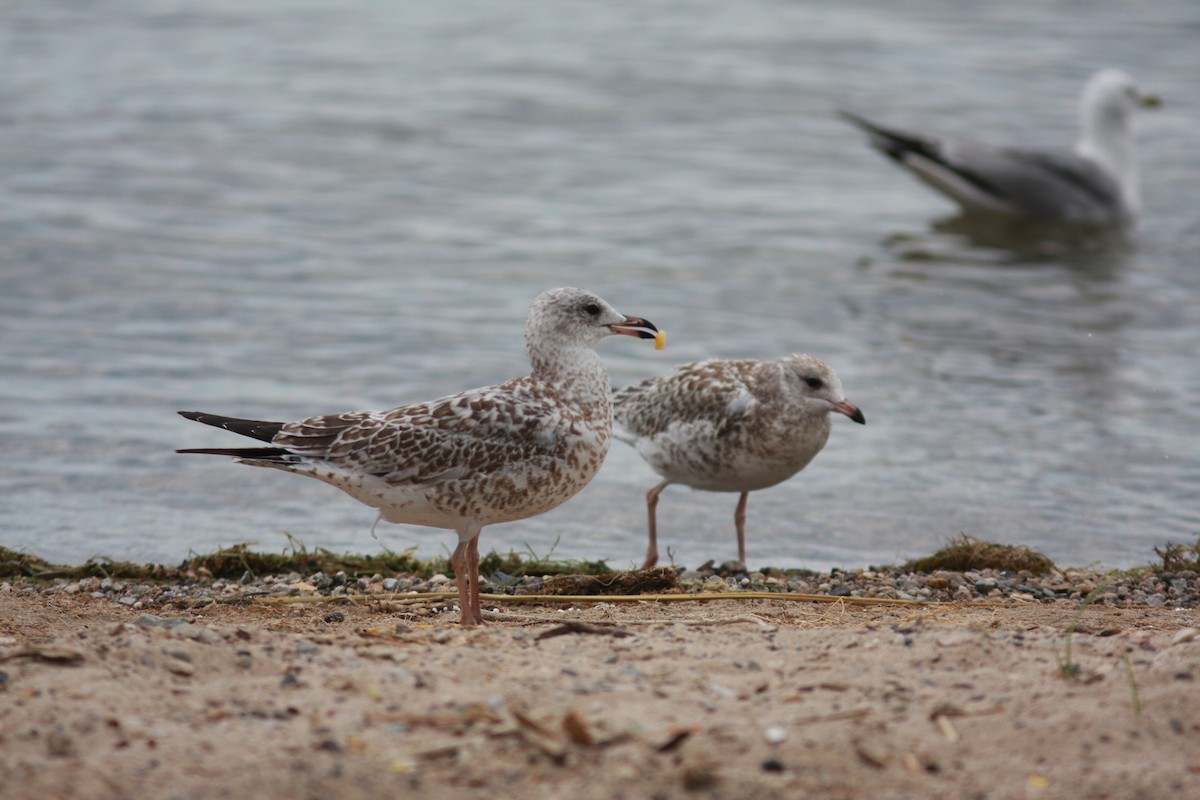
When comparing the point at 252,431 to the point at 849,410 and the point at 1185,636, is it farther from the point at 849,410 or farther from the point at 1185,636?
the point at 1185,636

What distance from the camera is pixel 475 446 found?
5.86m

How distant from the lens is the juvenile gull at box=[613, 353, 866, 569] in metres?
7.42

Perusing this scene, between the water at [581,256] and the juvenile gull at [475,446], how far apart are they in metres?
1.79

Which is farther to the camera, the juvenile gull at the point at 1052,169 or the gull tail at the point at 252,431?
the juvenile gull at the point at 1052,169

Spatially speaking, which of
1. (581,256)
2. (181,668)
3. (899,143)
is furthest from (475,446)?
(899,143)

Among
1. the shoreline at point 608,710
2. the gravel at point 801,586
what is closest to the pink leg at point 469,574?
the shoreline at point 608,710

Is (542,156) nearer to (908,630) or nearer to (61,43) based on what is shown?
(61,43)

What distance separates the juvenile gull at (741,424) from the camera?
24.3ft

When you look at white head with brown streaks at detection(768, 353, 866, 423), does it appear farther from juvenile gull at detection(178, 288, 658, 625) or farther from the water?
juvenile gull at detection(178, 288, 658, 625)

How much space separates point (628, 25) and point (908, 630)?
1923 centimetres

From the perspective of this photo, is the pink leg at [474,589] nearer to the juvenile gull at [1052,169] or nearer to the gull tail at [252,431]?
the gull tail at [252,431]

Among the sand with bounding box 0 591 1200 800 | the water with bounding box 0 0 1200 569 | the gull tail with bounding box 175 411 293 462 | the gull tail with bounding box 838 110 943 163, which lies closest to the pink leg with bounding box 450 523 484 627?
the sand with bounding box 0 591 1200 800

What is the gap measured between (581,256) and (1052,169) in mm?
5882

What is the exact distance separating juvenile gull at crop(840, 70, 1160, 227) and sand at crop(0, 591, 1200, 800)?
11286mm
